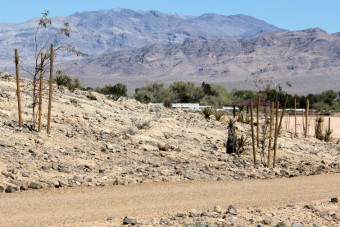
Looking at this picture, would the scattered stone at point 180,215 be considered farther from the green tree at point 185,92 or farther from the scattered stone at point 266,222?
the green tree at point 185,92

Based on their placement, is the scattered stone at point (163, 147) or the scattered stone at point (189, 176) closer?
the scattered stone at point (189, 176)

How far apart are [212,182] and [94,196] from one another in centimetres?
369

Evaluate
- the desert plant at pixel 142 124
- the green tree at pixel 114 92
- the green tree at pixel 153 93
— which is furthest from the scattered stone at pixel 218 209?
the green tree at pixel 153 93

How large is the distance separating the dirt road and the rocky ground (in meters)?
0.67

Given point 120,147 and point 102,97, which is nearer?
point 120,147

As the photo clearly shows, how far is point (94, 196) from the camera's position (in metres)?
13.2

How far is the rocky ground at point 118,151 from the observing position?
14992mm

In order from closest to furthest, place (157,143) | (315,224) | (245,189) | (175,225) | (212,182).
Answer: (175,225), (315,224), (245,189), (212,182), (157,143)

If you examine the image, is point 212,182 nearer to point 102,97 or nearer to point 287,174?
point 287,174

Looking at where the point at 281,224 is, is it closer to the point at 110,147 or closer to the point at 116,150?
the point at 116,150

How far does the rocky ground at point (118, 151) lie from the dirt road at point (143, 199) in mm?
671

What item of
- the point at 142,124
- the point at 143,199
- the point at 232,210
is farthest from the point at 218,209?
the point at 142,124

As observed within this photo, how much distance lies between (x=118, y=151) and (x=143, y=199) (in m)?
5.20

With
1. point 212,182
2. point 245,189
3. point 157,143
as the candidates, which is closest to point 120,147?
point 157,143
